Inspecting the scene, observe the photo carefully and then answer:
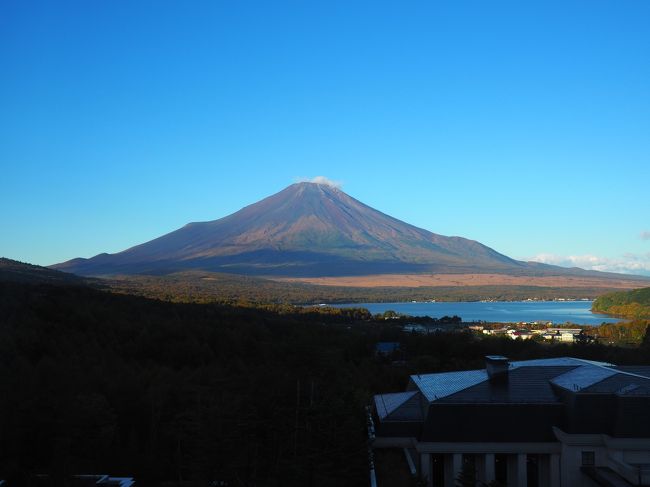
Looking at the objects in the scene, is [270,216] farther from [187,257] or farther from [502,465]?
[502,465]

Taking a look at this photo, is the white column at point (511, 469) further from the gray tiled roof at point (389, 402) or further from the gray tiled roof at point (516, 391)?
the gray tiled roof at point (389, 402)

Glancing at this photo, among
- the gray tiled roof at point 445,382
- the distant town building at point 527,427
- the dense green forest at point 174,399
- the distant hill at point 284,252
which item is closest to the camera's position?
the dense green forest at point 174,399

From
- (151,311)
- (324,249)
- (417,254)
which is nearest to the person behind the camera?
(151,311)

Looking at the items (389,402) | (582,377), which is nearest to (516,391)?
(582,377)

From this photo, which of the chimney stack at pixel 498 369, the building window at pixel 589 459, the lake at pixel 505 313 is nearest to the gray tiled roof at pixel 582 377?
the chimney stack at pixel 498 369

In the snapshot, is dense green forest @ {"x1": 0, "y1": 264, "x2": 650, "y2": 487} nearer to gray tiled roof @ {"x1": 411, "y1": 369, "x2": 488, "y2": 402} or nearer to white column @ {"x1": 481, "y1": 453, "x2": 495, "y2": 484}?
gray tiled roof @ {"x1": 411, "y1": 369, "x2": 488, "y2": 402}

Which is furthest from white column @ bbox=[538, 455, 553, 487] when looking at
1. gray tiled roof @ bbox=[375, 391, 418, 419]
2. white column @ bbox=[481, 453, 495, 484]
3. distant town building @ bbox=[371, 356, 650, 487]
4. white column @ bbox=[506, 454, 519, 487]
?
gray tiled roof @ bbox=[375, 391, 418, 419]

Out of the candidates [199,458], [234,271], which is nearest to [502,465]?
[199,458]
